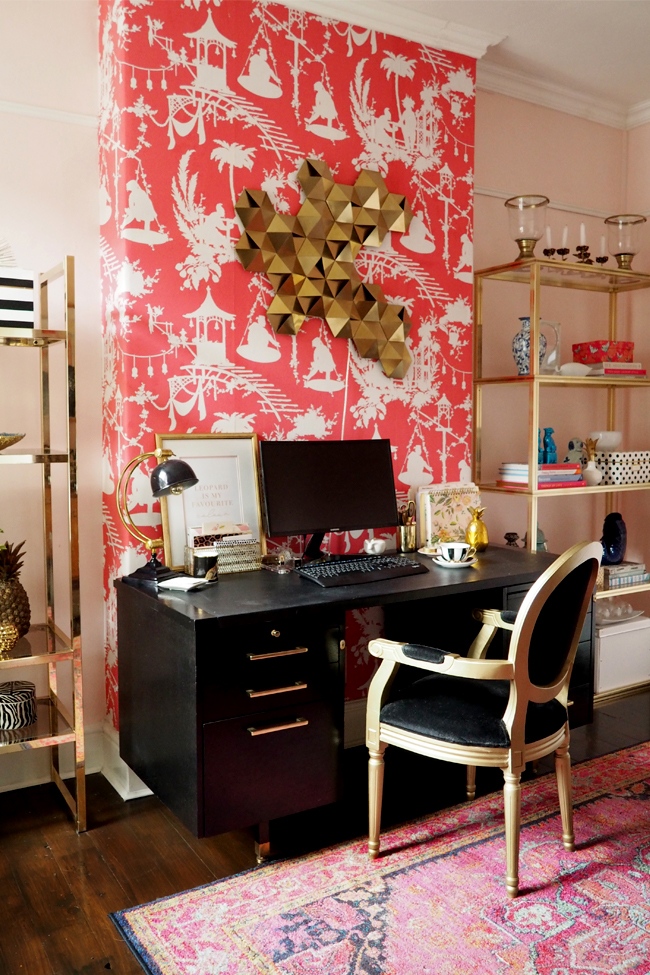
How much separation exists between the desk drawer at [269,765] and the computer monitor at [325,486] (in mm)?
691

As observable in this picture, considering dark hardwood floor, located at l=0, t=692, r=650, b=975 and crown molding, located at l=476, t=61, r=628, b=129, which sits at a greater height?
crown molding, located at l=476, t=61, r=628, b=129

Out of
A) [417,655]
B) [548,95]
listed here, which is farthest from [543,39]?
[417,655]

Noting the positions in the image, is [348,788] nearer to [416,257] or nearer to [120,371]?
[120,371]

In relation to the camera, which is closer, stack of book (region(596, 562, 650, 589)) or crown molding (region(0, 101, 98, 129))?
crown molding (region(0, 101, 98, 129))

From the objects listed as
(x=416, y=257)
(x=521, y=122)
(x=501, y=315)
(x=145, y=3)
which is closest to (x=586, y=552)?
(x=416, y=257)

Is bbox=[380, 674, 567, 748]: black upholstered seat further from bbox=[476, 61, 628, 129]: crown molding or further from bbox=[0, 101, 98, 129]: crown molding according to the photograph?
bbox=[476, 61, 628, 129]: crown molding

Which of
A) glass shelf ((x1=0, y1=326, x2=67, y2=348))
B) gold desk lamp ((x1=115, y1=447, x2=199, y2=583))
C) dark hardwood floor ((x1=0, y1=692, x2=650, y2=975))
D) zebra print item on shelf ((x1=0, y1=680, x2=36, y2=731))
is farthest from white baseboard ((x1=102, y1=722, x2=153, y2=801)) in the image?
glass shelf ((x1=0, y1=326, x2=67, y2=348))

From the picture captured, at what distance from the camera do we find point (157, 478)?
2383 mm

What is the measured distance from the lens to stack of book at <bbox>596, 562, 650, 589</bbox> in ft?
12.0

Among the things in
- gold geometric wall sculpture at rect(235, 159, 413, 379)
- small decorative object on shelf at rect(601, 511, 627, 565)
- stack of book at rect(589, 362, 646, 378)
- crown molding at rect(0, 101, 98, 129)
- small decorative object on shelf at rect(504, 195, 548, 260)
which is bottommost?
small decorative object on shelf at rect(601, 511, 627, 565)

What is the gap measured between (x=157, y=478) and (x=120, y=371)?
0.46m

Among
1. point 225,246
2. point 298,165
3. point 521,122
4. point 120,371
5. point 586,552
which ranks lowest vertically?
point 586,552

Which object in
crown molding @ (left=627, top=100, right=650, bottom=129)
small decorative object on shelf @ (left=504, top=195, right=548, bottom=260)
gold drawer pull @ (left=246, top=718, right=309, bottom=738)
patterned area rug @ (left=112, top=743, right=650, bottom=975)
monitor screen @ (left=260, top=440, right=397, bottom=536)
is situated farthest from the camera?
crown molding @ (left=627, top=100, right=650, bottom=129)

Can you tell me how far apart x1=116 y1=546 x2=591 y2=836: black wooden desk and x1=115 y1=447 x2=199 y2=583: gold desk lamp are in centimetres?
8
